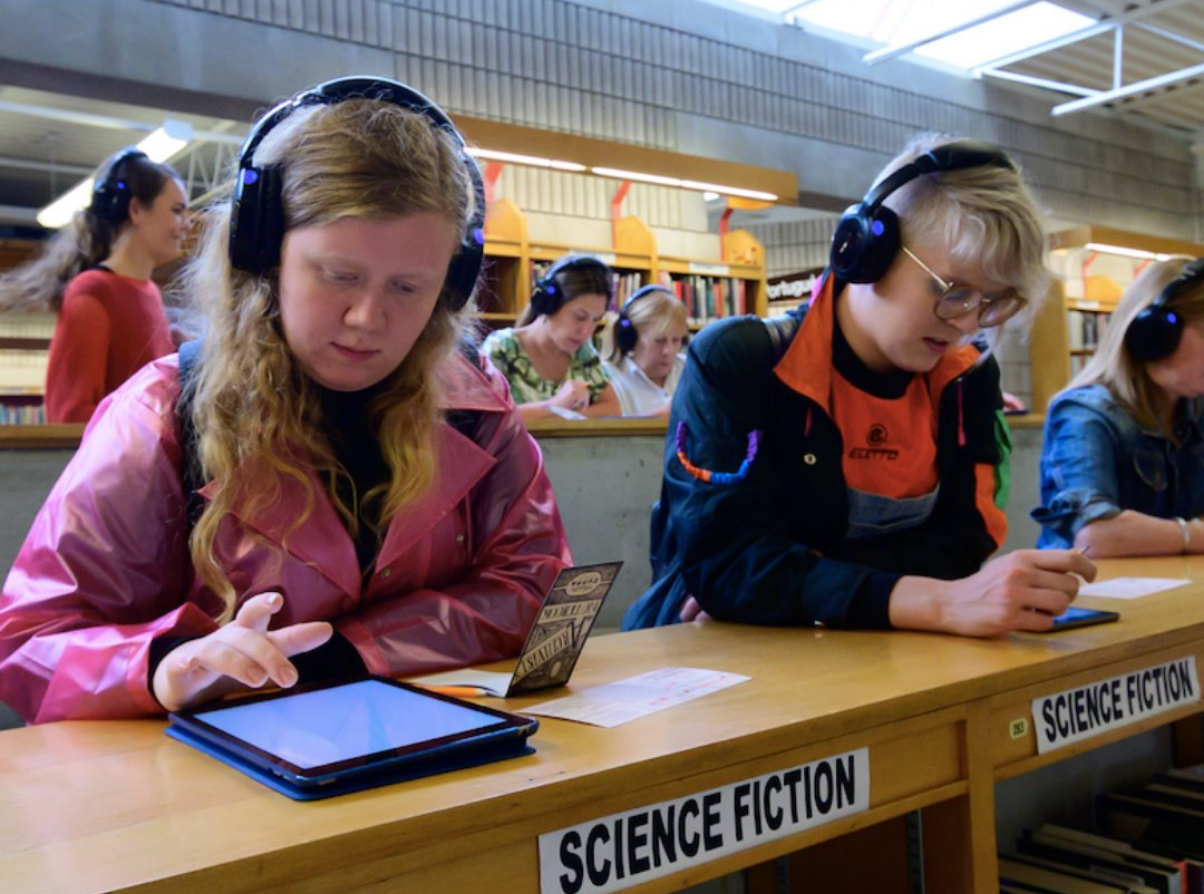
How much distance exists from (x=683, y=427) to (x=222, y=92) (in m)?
4.18

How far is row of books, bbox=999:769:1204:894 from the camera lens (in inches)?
59.2

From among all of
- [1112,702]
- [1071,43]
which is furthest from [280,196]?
[1071,43]

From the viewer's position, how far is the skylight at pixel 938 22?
304 inches

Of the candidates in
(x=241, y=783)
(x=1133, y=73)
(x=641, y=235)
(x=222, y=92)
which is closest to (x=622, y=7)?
(x=641, y=235)

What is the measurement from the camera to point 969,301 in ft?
4.93

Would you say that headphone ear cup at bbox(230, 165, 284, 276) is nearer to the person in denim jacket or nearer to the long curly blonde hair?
the long curly blonde hair

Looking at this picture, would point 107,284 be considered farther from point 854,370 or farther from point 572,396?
point 854,370

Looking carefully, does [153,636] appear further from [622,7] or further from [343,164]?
[622,7]

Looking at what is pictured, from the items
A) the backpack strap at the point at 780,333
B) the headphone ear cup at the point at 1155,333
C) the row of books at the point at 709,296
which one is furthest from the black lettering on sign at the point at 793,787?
the row of books at the point at 709,296

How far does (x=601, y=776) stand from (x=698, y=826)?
0.40 ft

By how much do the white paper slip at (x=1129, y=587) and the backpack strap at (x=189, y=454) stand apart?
4.29ft

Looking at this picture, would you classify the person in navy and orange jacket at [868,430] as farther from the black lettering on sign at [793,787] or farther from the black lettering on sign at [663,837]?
the black lettering on sign at [663,837]

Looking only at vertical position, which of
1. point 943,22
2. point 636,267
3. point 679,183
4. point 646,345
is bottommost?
point 646,345

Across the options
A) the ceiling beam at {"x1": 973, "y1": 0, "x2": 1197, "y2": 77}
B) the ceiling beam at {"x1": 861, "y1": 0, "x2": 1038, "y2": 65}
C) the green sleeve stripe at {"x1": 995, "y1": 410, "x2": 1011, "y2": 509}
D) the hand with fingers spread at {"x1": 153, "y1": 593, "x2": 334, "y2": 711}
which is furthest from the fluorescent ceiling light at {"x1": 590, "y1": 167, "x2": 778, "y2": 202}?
the hand with fingers spread at {"x1": 153, "y1": 593, "x2": 334, "y2": 711}
